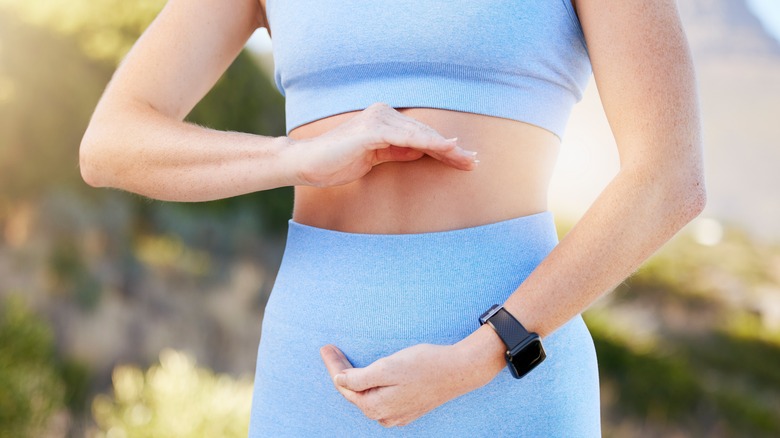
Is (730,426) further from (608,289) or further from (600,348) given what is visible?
(608,289)

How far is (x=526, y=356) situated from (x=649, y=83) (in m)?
0.39

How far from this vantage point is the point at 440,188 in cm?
106

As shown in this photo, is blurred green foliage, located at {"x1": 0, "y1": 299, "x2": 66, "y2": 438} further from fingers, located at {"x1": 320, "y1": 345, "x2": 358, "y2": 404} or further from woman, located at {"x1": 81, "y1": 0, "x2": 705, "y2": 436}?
fingers, located at {"x1": 320, "y1": 345, "x2": 358, "y2": 404}

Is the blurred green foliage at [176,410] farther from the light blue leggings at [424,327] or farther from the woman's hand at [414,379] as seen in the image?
the woman's hand at [414,379]

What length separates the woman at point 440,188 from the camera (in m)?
0.94

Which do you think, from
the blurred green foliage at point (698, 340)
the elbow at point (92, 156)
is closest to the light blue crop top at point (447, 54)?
the elbow at point (92, 156)

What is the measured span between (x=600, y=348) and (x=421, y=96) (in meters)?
7.73

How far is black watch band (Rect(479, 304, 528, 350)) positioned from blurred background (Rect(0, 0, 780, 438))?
2.88 m

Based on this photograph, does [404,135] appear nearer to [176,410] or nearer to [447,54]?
[447,54]

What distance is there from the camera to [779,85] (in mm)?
16469

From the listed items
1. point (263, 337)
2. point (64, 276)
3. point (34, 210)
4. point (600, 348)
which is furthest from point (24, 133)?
point (263, 337)

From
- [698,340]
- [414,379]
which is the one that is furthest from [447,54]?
[698,340]

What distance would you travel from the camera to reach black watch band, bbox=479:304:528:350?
93cm

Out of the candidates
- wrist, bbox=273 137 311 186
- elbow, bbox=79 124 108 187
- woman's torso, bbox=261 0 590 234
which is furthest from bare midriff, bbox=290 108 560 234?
elbow, bbox=79 124 108 187
